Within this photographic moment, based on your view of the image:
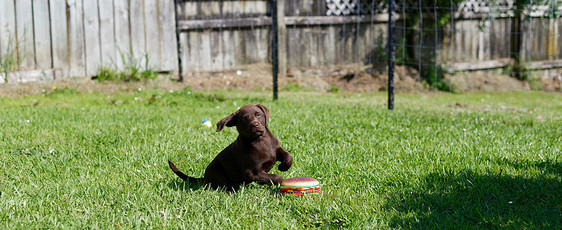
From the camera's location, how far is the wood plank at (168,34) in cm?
1002

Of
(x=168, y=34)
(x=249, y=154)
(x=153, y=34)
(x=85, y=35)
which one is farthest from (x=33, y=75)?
(x=249, y=154)

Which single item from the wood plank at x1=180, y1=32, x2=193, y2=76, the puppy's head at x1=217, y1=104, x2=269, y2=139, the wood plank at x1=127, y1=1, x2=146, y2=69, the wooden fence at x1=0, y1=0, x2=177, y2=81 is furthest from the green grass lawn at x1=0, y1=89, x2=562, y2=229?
the wood plank at x1=180, y1=32, x2=193, y2=76

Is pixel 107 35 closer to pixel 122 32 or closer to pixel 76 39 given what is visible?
pixel 122 32

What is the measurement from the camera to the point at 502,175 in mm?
3637

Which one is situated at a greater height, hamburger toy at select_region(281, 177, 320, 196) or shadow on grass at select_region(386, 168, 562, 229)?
hamburger toy at select_region(281, 177, 320, 196)

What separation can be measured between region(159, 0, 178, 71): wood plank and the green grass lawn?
3516 mm

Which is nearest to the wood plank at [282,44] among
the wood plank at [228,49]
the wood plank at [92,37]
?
the wood plank at [228,49]

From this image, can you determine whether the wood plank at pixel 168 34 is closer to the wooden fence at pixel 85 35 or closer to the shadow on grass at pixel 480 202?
the wooden fence at pixel 85 35

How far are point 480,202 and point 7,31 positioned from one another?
7.89 m

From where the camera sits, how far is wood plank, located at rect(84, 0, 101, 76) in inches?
364

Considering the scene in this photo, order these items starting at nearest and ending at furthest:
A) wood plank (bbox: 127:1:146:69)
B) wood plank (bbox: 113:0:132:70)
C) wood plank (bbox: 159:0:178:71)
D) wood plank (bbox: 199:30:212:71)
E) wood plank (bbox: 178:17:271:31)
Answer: wood plank (bbox: 113:0:132:70) → wood plank (bbox: 127:1:146:69) → wood plank (bbox: 159:0:178:71) → wood plank (bbox: 178:17:271:31) → wood plank (bbox: 199:30:212:71)

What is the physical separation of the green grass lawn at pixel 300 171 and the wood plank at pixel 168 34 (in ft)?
11.5

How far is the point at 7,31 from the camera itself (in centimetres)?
852

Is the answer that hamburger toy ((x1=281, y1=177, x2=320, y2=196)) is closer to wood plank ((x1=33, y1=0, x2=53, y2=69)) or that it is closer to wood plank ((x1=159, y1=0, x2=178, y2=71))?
wood plank ((x1=33, y1=0, x2=53, y2=69))
